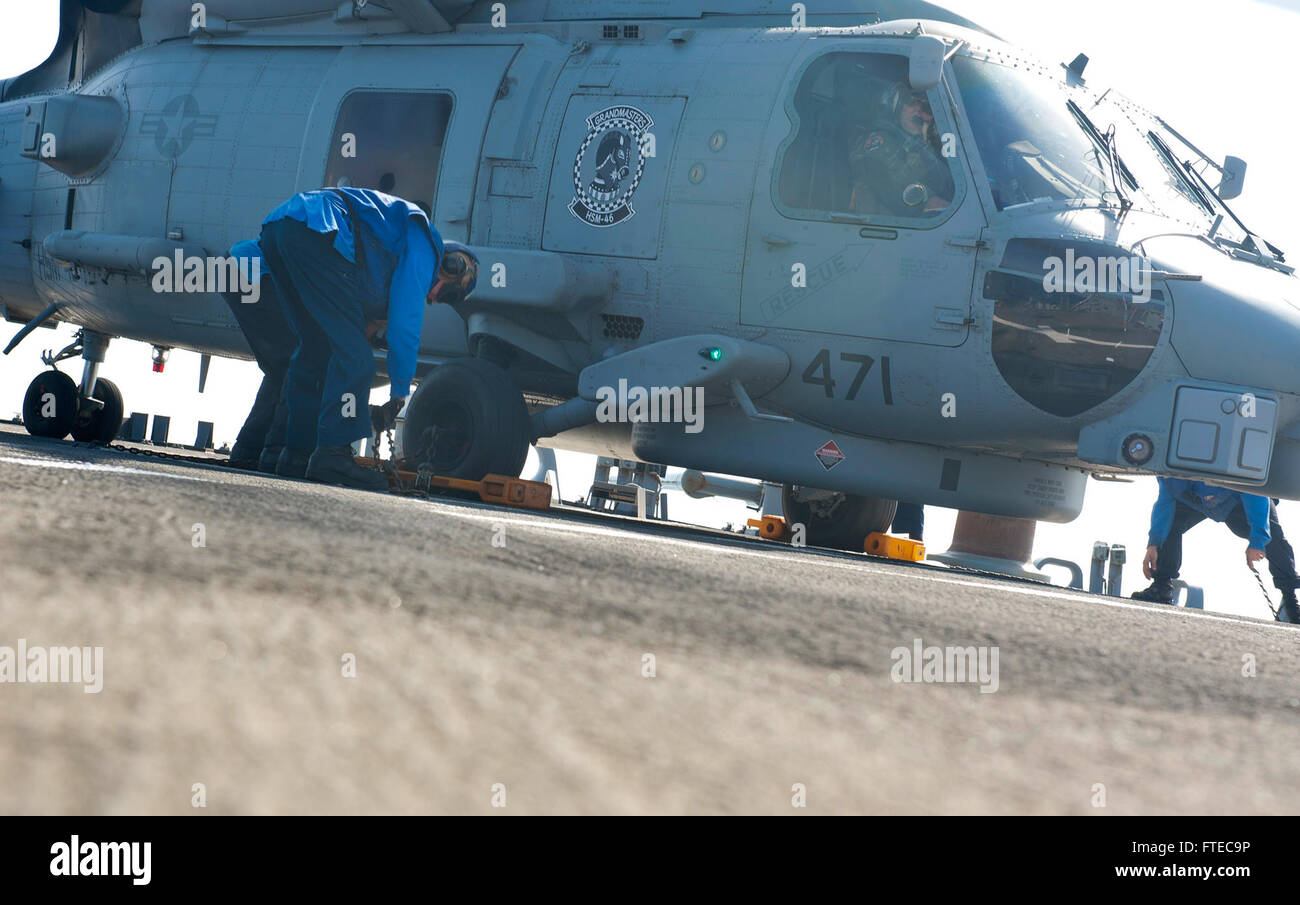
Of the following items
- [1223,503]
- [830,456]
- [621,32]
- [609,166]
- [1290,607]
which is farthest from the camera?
[1290,607]

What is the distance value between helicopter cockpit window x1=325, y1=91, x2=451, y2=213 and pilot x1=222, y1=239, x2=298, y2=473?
0.99m

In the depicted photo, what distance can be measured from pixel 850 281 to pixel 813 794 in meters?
5.75

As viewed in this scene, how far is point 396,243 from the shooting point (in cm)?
672

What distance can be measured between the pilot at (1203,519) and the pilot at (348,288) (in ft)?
19.6

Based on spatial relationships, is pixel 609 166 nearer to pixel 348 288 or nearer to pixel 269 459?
pixel 348 288

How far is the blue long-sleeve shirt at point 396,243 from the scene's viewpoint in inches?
259

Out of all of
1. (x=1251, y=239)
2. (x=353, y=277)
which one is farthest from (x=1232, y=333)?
(x=353, y=277)

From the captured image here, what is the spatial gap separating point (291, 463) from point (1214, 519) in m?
6.72

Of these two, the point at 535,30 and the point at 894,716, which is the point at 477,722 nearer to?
the point at 894,716

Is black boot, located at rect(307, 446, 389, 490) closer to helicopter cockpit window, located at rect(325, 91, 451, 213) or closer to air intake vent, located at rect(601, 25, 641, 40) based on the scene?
helicopter cockpit window, located at rect(325, 91, 451, 213)

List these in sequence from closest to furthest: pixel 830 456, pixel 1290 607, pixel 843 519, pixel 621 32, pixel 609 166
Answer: pixel 830 456
pixel 609 166
pixel 621 32
pixel 843 519
pixel 1290 607

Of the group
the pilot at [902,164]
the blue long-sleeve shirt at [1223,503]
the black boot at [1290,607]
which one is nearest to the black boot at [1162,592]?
the blue long-sleeve shirt at [1223,503]

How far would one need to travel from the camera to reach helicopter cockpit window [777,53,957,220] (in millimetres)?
6828
